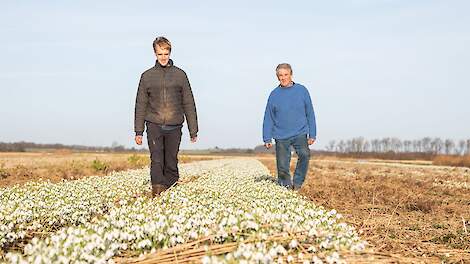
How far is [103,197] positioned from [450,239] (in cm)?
604

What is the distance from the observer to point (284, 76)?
12367 millimetres

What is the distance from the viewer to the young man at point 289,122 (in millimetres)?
12320

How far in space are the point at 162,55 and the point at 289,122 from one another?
3721 mm

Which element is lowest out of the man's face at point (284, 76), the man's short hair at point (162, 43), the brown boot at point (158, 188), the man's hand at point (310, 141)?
the brown boot at point (158, 188)

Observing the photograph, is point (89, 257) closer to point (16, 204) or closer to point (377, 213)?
point (16, 204)

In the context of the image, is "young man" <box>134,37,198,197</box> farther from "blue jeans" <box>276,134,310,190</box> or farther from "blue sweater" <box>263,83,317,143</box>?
"blue jeans" <box>276,134,310,190</box>

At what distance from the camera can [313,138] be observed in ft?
40.5

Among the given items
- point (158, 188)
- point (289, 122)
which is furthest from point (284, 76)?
point (158, 188)

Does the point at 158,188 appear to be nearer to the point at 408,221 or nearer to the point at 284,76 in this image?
the point at 284,76

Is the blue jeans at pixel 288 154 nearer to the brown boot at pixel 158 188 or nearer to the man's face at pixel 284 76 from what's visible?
the man's face at pixel 284 76

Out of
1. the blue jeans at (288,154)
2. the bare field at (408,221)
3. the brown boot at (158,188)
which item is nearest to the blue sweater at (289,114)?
the blue jeans at (288,154)

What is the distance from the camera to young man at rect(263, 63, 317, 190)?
40.4 ft

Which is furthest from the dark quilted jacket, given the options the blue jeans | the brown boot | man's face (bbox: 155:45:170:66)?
the blue jeans

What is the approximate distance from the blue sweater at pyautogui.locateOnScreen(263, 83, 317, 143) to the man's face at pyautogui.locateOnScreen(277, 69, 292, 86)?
16 centimetres
